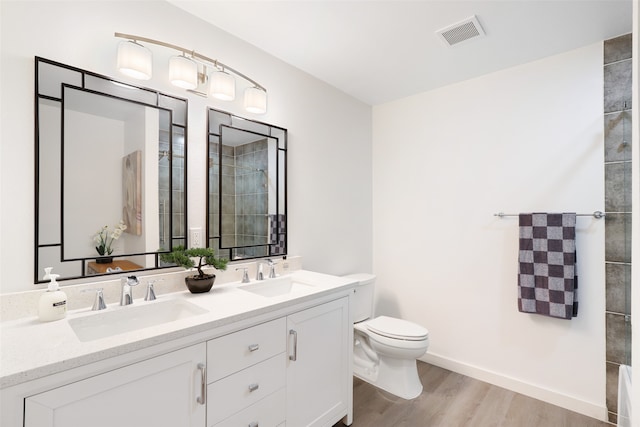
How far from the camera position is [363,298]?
253 cm

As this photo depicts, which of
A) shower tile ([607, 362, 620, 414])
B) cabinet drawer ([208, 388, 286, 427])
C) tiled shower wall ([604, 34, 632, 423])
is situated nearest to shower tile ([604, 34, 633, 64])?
tiled shower wall ([604, 34, 632, 423])

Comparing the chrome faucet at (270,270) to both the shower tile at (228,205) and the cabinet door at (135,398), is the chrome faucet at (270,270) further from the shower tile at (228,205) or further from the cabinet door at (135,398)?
the cabinet door at (135,398)

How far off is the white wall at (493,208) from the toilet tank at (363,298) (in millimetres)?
457

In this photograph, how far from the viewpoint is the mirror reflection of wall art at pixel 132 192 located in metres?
1.50

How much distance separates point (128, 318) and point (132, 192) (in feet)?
1.94

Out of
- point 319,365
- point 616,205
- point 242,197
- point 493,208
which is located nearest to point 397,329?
point 319,365

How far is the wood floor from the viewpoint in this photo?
1.93 metres

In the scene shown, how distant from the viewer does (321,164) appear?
256 centimetres

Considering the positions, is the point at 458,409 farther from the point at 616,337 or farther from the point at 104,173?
the point at 104,173

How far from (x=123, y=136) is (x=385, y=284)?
2441 millimetres

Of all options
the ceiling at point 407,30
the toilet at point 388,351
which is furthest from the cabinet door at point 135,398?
the ceiling at point 407,30

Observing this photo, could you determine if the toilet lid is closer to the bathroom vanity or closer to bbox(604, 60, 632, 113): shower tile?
the bathroom vanity

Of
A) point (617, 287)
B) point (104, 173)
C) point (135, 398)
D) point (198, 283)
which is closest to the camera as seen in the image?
point (135, 398)

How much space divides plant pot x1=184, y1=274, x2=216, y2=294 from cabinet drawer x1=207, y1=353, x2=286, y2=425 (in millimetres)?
486
